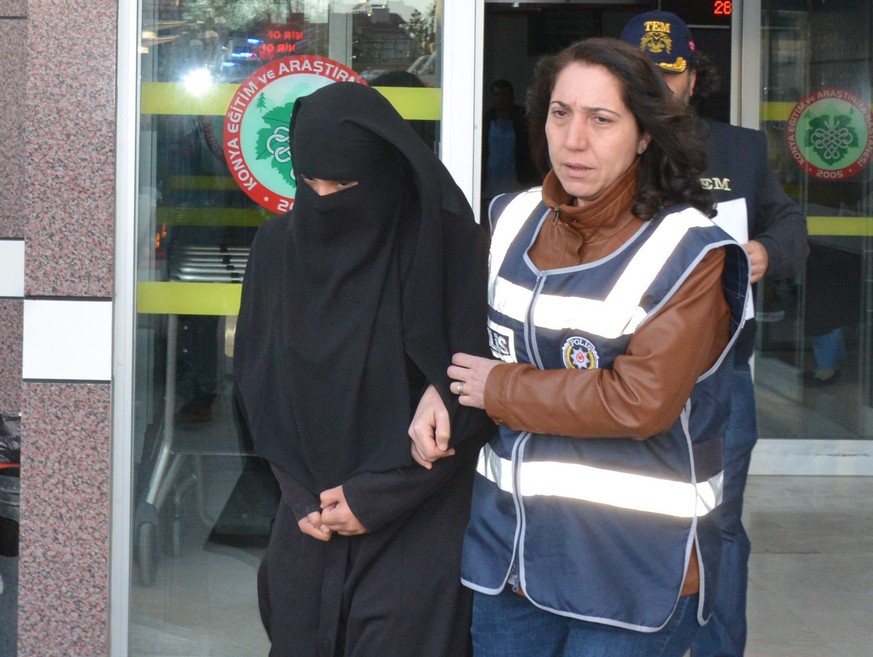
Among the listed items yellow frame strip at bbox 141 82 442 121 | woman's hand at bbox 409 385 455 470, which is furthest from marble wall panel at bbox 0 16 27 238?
woman's hand at bbox 409 385 455 470

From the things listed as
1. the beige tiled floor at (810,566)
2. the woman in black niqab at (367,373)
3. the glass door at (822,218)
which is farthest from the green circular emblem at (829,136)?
the woman in black niqab at (367,373)

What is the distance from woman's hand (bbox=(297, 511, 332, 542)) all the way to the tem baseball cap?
148 centimetres

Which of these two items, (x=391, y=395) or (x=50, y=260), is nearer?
(x=391, y=395)

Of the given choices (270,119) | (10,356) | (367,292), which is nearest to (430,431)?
(367,292)

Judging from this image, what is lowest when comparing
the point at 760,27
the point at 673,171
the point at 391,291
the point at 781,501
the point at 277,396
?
the point at 781,501

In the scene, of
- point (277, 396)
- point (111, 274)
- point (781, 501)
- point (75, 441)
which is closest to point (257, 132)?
point (111, 274)

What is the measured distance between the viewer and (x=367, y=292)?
243 centimetres

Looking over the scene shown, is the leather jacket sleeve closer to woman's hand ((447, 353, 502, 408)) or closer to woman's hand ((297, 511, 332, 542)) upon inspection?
woman's hand ((447, 353, 502, 408))

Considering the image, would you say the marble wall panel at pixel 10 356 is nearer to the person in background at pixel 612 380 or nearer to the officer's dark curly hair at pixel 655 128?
the person in background at pixel 612 380

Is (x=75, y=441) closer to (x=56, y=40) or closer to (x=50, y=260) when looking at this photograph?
(x=50, y=260)

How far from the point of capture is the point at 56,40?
11.6 ft

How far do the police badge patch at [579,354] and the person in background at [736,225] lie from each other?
3.52 feet

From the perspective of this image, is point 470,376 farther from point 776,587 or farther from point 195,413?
point 776,587

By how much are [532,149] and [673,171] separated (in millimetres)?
372
